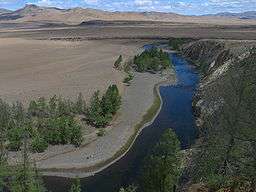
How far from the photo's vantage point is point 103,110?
72.5 m

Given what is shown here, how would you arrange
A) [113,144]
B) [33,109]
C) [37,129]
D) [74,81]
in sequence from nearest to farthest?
[113,144] → [37,129] → [33,109] → [74,81]

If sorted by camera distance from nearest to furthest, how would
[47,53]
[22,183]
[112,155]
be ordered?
1. [22,183]
2. [112,155]
3. [47,53]

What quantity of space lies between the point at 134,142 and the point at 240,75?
39168 mm

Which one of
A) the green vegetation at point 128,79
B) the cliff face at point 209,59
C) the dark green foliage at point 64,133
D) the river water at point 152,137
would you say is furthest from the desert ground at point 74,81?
the cliff face at point 209,59

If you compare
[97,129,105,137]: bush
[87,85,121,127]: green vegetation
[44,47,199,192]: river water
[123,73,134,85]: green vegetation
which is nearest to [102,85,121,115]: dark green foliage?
[87,85,121,127]: green vegetation

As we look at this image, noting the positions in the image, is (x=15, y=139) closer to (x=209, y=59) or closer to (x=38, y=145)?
(x=38, y=145)

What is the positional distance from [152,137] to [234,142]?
41.1 m

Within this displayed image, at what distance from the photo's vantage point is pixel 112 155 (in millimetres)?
58938

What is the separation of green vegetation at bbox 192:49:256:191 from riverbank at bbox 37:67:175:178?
1084 inches

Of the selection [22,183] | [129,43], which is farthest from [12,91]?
[129,43]

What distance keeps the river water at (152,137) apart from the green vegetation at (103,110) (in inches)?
235

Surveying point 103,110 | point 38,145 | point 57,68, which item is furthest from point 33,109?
point 57,68

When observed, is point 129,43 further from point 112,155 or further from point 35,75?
point 112,155

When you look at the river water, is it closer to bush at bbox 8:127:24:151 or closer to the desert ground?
the desert ground
